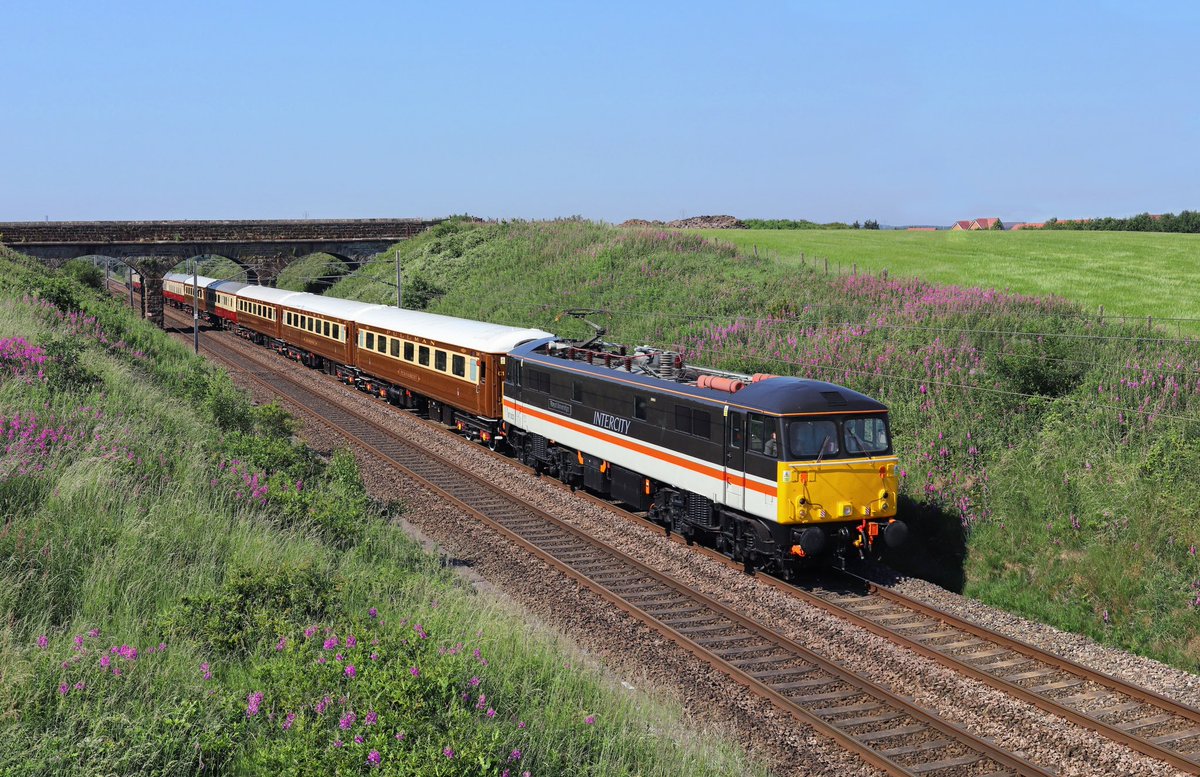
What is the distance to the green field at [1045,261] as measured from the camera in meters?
26.6

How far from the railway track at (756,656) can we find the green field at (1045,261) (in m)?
12.6

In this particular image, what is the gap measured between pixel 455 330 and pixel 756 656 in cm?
1766

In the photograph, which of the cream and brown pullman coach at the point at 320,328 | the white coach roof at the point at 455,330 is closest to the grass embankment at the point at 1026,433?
the white coach roof at the point at 455,330

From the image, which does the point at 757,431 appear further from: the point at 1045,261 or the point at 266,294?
the point at 266,294

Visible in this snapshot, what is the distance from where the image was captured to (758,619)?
13711mm

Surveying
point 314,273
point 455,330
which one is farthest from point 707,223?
point 455,330

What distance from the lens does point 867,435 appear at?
50.3ft

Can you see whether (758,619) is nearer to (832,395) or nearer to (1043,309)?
(832,395)

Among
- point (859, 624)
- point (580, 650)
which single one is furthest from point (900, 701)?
point (580, 650)

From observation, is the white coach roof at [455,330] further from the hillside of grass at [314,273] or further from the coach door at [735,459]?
the hillside of grass at [314,273]

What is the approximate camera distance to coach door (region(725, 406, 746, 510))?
15.4 m

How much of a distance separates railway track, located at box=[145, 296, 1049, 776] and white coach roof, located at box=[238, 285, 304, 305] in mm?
29827

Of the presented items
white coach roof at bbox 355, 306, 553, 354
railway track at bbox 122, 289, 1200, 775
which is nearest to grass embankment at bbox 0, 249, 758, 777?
railway track at bbox 122, 289, 1200, 775

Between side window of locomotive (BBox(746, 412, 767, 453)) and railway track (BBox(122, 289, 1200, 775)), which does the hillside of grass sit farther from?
railway track (BBox(122, 289, 1200, 775))
